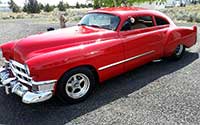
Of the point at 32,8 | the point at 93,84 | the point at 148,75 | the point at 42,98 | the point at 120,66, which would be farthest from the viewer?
the point at 32,8

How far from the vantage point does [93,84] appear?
15.3 feet

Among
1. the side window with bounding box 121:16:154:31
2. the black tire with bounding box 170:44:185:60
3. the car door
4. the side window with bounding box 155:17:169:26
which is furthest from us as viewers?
the black tire with bounding box 170:44:185:60

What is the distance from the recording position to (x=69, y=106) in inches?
174

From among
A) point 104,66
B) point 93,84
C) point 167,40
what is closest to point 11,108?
point 93,84

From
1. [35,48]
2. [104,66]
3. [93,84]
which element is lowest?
[93,84]

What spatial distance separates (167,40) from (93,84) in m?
2.42

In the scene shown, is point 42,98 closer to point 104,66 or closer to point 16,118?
point 16,118

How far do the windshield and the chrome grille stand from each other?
6.16 feet

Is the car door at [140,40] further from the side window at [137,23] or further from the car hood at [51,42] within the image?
the car hood at [51,42]

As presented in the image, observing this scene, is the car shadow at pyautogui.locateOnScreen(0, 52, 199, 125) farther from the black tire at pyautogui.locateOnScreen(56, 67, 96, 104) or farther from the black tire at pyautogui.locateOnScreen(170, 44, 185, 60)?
the black tire at pyautogui.locateOnScreen(170, 44, 185, 60)

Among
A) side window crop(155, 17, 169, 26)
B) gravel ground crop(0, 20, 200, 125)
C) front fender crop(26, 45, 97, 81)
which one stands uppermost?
side window crop(155, 17, 169, 26)

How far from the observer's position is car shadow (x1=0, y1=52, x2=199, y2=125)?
4055 millimetres

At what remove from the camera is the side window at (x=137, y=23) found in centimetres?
532

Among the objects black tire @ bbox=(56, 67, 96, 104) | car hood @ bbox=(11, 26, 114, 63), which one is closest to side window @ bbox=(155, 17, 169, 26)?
car hood @ bbox=(11, 26, 114, 63)
